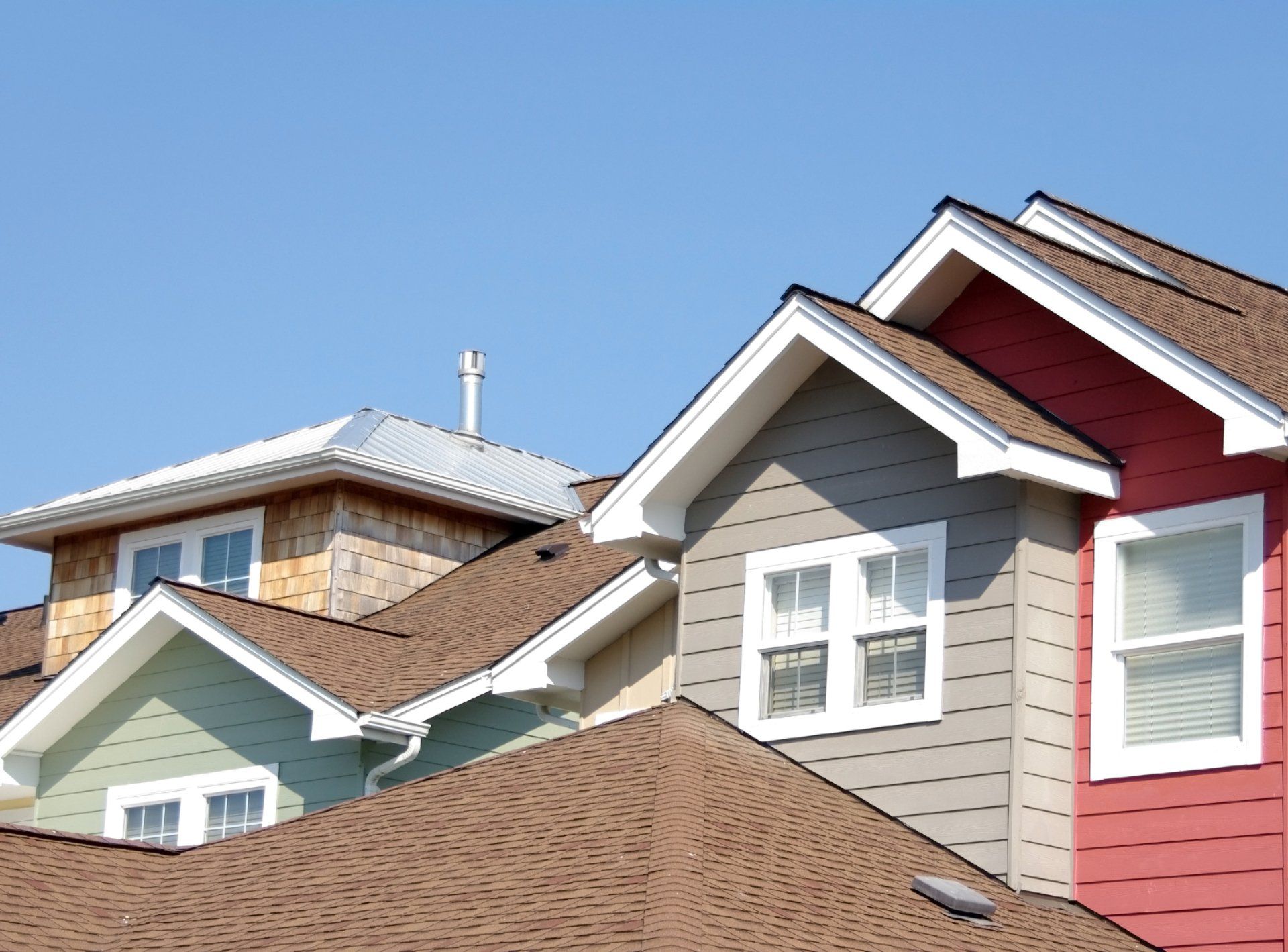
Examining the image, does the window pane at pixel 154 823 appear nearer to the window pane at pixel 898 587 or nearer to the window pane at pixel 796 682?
the window pane at pixel 796 682

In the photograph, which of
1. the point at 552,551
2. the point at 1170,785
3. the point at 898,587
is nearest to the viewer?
the point at 1170,785

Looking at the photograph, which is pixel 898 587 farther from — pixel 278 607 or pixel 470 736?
pixel 278 607

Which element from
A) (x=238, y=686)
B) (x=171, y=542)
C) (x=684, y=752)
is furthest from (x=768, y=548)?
(x=171, y=542)

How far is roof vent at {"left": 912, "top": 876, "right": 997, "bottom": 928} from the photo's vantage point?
10.3m

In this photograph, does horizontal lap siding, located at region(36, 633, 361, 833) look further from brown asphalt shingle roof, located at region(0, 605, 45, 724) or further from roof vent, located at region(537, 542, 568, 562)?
roof vent, located at region(537, 542, 568, 562)


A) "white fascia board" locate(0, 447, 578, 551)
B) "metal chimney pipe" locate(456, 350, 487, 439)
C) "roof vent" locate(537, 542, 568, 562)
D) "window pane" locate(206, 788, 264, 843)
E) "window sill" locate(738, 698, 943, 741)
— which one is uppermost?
"metal chimney pipe" locate(456, 350, 487, 439)

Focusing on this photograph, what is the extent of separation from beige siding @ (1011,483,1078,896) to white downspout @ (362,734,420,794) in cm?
727

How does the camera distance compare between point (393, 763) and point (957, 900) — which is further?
point (393, 763)

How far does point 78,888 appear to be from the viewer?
12.5 meters

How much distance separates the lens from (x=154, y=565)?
874 inches

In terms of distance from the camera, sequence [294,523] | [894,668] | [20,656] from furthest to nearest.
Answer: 1. [20,656]
2. [294,523]
3. [894,668]

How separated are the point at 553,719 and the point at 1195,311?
665cm

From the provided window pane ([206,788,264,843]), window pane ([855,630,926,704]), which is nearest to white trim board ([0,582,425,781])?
window pane ([206,788,264,843])

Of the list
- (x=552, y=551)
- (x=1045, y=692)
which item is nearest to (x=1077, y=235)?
(x=1045, y=692)
